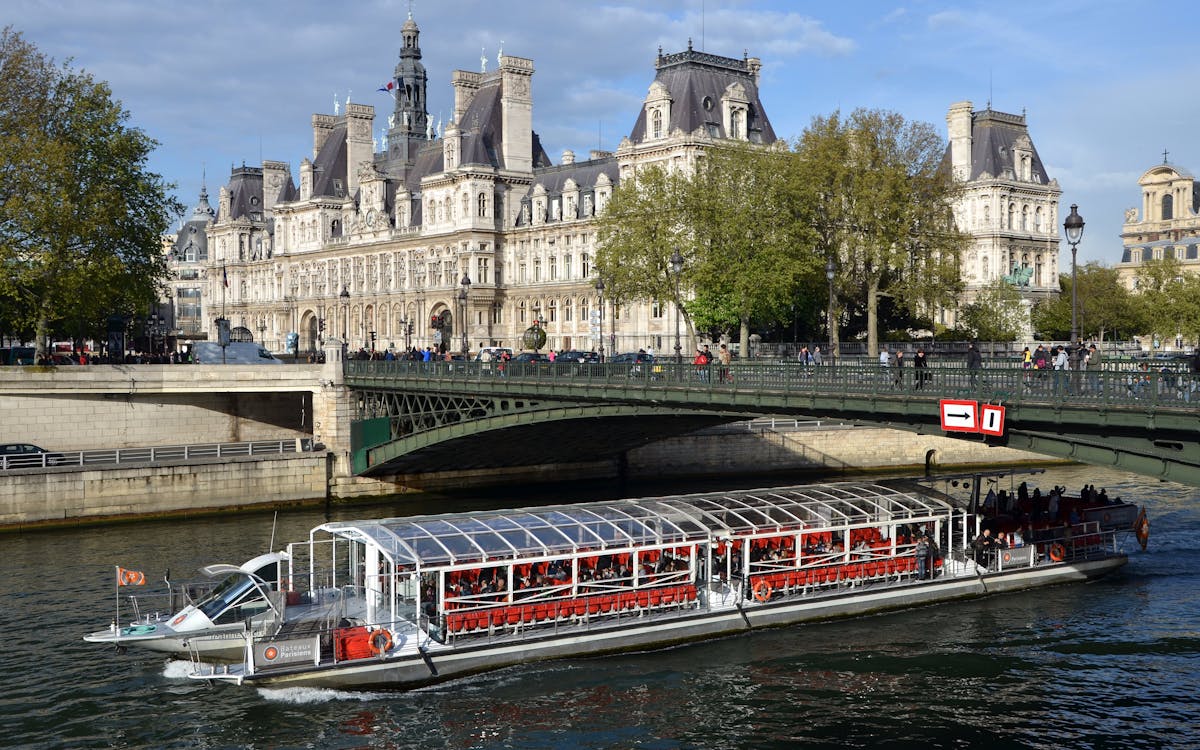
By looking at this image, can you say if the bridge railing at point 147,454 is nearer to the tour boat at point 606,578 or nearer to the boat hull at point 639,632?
the tour boat at point 606,578

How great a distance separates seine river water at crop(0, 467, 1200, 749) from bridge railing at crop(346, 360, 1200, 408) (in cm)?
607

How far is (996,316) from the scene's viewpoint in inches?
3012

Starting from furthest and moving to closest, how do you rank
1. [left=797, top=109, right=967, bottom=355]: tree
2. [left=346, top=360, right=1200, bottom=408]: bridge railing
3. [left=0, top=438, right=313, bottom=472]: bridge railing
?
[left=797, top=109, right=967, bottom=355]: tree
[left=0, top=438, right=313, bottom=472]: bridge railing
[left=346, top=360, right=1200, bottom=408]: bridge railing

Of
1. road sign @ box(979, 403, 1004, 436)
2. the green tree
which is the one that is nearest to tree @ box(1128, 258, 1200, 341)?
the green tree

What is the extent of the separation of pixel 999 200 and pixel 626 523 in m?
75.4

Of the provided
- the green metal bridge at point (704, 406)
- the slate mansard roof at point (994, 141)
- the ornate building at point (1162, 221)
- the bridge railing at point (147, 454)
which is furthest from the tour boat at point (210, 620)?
the ornate building at point (1162, 221)

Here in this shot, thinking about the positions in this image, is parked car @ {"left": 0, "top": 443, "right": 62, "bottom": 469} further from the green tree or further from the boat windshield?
the green tree

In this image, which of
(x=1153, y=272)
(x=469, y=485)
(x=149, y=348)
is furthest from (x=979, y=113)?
(x=149, y=348)

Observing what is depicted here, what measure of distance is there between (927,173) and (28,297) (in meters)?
44.0

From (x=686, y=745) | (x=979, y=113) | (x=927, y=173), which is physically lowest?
(x=686, y=745)

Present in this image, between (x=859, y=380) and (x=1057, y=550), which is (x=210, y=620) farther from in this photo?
(x=1057, y=550)

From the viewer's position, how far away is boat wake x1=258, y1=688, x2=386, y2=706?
2469 centimetres

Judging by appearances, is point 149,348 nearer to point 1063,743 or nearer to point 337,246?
point 337,246

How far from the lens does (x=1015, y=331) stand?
7838 cm
